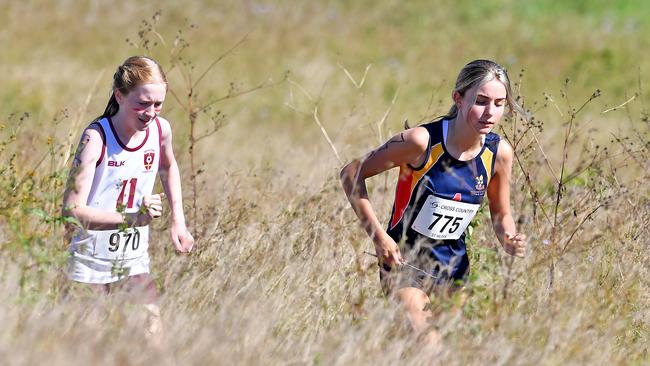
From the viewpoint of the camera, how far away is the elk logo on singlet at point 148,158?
5.42 meters

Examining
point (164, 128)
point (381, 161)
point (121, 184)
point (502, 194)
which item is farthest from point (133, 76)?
point (502, 194)

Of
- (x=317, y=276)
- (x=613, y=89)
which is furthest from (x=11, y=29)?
(x=317, y=276)

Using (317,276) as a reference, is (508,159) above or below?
above

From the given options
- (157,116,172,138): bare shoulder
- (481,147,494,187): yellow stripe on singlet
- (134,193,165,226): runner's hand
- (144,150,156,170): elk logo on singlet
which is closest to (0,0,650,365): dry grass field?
(481,147,494,187): yellow stripe on singlet

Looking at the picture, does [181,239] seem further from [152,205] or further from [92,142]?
[92,142]

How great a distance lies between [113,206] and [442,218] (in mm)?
1591

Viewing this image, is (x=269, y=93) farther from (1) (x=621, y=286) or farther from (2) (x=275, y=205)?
(1) (x=621, y=286)

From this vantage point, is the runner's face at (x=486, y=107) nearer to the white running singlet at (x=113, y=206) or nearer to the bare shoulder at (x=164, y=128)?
the bare shoulder at (x=164, y=128)

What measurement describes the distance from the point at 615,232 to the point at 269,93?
13064 millimetres

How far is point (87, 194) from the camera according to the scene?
5.14m

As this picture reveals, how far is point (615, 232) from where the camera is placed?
606cm

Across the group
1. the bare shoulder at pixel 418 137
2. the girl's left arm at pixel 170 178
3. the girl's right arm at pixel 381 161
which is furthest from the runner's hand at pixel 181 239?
the bare shoulder at pixel 418 137

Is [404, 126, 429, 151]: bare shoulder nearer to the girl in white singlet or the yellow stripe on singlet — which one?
the yellow stripe on singlet

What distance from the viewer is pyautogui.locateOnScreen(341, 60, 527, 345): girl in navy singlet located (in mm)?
5410
